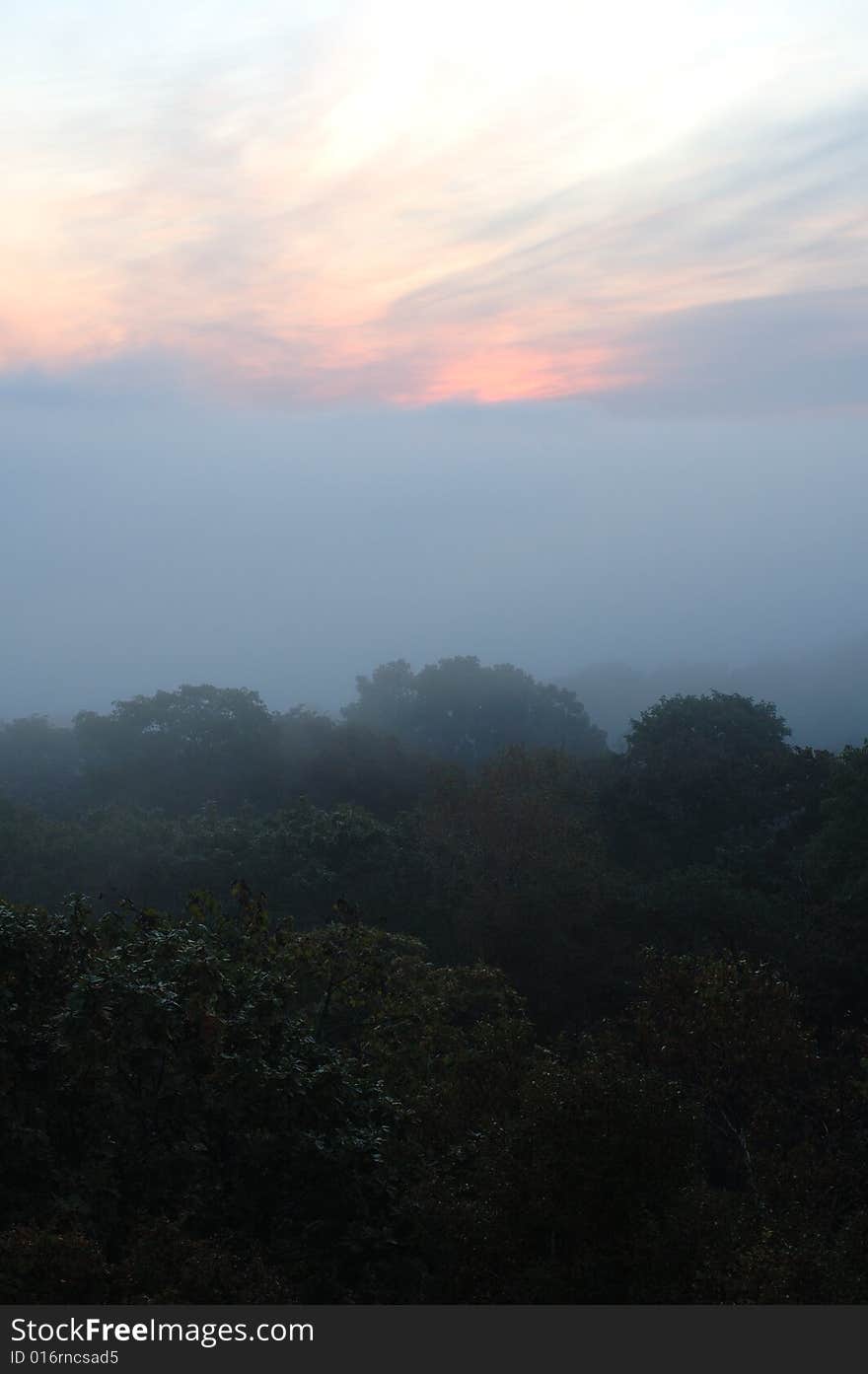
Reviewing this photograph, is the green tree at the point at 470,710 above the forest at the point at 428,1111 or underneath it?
above

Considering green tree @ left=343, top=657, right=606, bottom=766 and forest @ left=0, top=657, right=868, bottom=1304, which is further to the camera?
green tree @ left=343, top=657, right=606, bottom=766

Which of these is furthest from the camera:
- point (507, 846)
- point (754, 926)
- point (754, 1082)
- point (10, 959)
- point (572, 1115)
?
point (507, 846)

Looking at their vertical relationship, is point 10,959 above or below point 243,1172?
above

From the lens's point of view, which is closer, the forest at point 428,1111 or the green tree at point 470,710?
the forest at point 428,1111

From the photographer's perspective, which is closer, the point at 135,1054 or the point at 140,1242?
the point at 140,1242

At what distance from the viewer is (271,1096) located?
13.9 m

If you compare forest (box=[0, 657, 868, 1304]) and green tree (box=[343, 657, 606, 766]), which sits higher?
green tree (box=[343, 657, 606, 766])

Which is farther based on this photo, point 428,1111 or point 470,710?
point 470,710

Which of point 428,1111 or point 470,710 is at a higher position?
point 470,710
